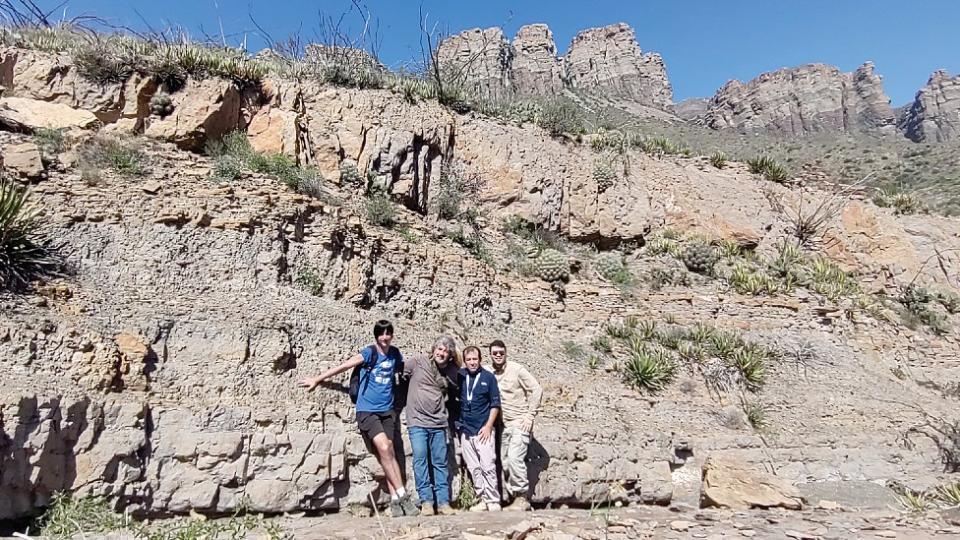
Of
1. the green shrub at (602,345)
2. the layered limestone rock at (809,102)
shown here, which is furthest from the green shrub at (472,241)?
the layered limestone rock at (809,102)

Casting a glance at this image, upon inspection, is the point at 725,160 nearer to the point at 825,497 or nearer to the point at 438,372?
the point at 825,497

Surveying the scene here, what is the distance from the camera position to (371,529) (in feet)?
15.2

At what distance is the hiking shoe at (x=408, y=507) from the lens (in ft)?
16.8

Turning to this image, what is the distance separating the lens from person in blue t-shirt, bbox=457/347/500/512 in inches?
217

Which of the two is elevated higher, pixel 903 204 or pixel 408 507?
pixel 903 204

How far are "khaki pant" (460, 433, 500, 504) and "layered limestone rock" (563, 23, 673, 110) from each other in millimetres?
44293

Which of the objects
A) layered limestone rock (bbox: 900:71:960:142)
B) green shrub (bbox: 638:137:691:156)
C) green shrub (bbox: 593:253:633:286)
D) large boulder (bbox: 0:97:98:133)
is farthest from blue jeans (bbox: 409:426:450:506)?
layered limestone rock (bbox: 900:71:960:142)

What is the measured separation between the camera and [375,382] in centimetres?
557

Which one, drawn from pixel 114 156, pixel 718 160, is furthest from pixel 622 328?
pixel 114 156

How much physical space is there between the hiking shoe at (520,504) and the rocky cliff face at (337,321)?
0.43 m

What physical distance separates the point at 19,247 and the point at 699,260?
11308 mm

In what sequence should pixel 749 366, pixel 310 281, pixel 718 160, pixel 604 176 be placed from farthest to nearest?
pixel 718 160 → pixel 604 176 → pixel 749 366 → pixel 310 281

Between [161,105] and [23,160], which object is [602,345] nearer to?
[161,105]

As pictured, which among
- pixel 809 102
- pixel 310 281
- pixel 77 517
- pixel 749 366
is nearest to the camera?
pixel 77 517
